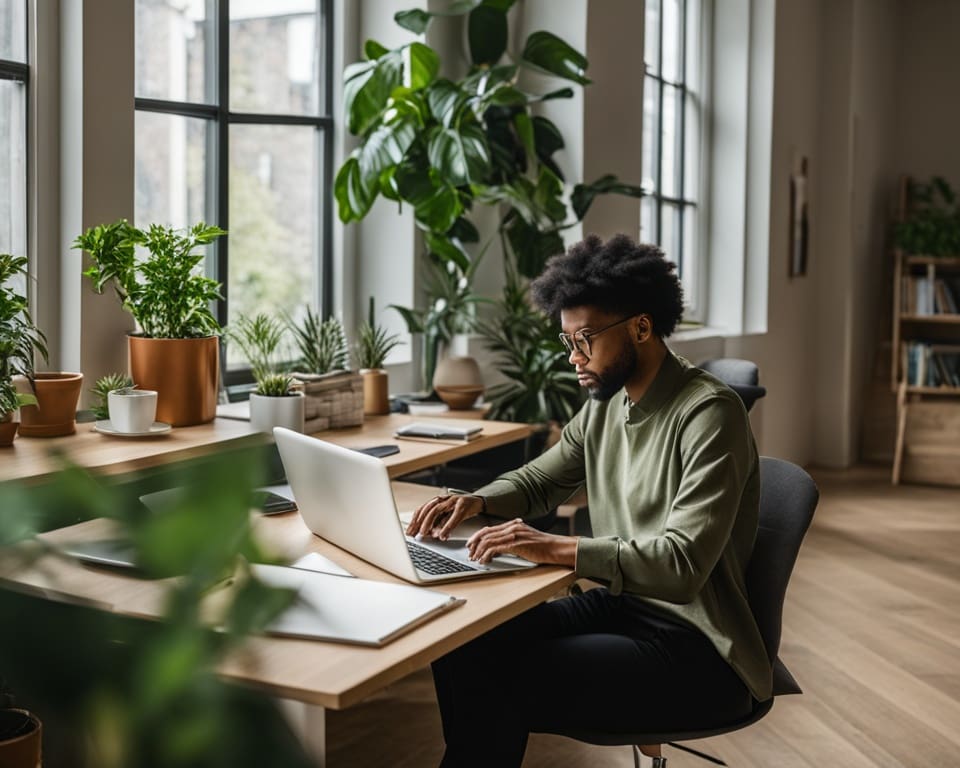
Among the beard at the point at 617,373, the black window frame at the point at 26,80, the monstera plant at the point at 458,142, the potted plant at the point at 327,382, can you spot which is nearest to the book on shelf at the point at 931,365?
the monstera plant at the point at 458,142

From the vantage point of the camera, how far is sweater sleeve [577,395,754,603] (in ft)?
6.51

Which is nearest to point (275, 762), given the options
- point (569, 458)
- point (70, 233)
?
point (569, 458)

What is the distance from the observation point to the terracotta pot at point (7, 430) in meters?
2.49

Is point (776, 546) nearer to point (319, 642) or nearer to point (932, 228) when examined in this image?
point (319, 642)

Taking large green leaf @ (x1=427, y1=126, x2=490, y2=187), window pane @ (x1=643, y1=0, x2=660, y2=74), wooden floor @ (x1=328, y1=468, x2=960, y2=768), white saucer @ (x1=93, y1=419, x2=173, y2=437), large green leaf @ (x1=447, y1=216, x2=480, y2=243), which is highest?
window pane @ (x1=643, y1=0, x2=660, y2=74)

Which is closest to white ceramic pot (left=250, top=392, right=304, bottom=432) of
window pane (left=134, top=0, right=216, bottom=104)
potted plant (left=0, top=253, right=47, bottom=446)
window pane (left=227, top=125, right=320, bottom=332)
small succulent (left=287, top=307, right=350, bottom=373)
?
small succulent (left=287, top=307, right=350, bottom=373)

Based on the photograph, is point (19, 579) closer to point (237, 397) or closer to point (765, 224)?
point (237, 397)

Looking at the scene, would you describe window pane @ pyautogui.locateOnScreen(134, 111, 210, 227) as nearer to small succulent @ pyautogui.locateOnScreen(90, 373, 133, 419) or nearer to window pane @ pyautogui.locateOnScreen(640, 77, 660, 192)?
small succulent @ pyautogui.locateOnScreen(90, 373, 133, 419)

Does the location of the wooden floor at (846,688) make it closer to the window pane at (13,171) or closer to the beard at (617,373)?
the beard at (617,373)

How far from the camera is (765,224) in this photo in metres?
6.70

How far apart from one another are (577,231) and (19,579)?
14.6 feet

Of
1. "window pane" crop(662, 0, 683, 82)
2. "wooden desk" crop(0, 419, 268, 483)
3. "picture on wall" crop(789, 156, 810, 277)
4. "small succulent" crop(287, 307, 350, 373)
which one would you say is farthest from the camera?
"picture on wall" crop(789, 156, 810, 277)

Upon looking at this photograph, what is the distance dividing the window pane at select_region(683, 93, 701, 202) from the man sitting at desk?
15.3 ft

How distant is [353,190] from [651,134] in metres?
2.74
